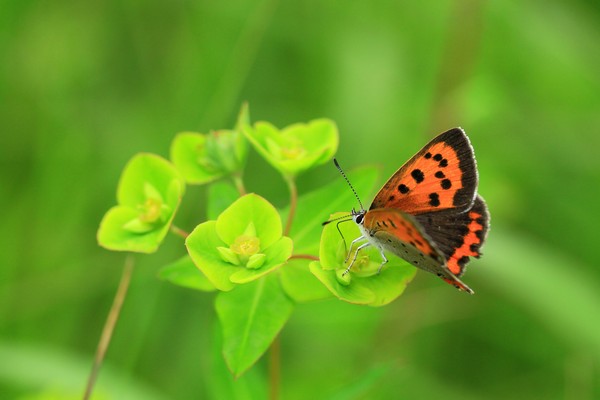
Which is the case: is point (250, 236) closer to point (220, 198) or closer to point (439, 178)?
point (220, 198)

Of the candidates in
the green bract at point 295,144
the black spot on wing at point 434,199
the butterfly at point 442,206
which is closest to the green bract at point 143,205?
the green bract at point 295,144

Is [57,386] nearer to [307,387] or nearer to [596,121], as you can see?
[307,387]

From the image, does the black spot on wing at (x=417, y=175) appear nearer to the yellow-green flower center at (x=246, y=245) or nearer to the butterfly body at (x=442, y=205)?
the butterfly body at (x=442, y=205)

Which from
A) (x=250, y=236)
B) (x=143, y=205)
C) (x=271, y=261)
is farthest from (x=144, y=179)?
(x=271, y=261)

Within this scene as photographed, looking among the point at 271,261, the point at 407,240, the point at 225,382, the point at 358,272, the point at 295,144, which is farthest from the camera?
the point at 295,144

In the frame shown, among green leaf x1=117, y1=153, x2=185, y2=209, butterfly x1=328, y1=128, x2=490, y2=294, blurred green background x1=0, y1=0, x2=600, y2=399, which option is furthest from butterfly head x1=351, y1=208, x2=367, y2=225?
blurred green background x1=0, y1=0, x2=600, y2=399

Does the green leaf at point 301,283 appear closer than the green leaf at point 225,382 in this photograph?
Yes
